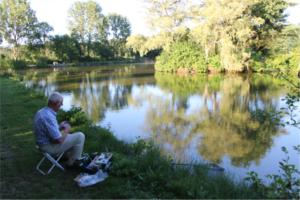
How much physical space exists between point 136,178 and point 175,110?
8.94 meters

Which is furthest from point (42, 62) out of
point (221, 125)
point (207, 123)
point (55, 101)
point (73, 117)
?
point (55, 101)

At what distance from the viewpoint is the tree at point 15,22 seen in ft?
189

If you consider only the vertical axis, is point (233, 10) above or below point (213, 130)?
above

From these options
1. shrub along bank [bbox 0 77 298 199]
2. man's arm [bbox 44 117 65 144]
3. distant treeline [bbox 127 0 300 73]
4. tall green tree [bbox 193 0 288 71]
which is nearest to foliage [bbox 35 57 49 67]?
distant treeline [bbox 127 0 300 73]

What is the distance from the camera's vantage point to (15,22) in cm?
5806

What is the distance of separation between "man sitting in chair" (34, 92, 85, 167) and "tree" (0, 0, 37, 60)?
57.4m

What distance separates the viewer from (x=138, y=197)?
407 cm

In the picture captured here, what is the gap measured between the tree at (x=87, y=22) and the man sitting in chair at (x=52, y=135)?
210ft

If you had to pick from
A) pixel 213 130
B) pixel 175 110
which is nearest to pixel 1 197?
pixel 213 130

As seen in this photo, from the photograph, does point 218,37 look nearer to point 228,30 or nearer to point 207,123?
point 228,30

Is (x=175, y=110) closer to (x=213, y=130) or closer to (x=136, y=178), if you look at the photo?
(x=213, y=130)

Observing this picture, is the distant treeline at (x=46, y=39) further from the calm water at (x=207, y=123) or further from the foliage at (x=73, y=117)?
the foliage at (x=73, y=117)

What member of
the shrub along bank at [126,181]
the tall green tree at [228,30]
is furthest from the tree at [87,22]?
the shrub along bank at [126,181]

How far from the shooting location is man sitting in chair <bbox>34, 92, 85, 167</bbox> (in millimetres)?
4688
